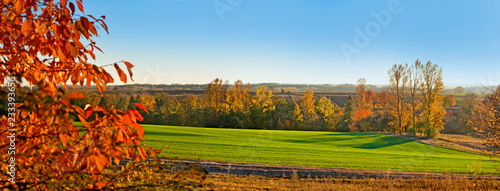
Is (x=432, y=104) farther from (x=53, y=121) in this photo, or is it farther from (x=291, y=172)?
(x=53, y=121)

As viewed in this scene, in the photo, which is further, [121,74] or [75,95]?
[121,74]

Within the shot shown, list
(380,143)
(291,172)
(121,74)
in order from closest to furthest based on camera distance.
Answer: (121,74) → (291,172) → (380,143)

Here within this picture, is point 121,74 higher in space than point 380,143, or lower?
higher

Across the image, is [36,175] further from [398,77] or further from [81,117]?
[398,77]

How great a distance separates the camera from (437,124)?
3372 centimetres

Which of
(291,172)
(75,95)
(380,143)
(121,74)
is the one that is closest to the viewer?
(75,95)

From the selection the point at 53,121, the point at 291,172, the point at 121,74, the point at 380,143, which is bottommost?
the point at 380,143

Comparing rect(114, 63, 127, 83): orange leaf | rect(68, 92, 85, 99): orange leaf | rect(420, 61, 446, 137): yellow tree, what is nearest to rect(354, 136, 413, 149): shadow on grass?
rect(420, 61, 446, 137): yellow tree

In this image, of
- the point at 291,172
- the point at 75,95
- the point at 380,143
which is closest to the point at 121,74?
the point at 75,95

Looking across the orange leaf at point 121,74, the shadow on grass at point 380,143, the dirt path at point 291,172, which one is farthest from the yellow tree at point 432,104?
the orange leaf at point 121,74

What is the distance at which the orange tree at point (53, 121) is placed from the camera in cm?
135

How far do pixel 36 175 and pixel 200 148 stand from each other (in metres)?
16.6

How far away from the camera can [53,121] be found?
67.5 inches

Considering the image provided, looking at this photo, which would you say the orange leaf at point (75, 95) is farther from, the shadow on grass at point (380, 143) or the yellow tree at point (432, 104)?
the yellow tree at point (432, 104)
